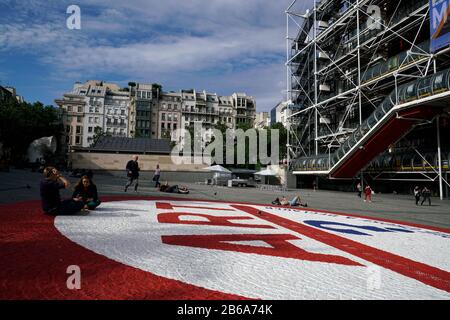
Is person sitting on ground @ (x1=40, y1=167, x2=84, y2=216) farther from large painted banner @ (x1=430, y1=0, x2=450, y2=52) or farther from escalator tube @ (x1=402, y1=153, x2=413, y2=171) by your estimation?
escalator tube @ (x1=402, y1=153, x2=413, y2=171)

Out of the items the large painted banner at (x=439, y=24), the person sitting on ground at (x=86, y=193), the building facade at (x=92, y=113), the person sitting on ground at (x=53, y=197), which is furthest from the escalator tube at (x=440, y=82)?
the building facade at (x=92, y=113)

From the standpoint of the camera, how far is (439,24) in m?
22.4

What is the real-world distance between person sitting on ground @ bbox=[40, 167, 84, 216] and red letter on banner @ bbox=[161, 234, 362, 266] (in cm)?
305

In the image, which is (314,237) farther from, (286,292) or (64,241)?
(64,241)

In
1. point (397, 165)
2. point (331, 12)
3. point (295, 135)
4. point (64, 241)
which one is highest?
point (331, 12)

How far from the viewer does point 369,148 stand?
27.0 metres

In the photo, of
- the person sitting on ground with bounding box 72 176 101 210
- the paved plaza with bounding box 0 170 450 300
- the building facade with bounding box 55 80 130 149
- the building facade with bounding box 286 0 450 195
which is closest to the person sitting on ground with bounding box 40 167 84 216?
the paved plaza with bounding box 0 170 450 300

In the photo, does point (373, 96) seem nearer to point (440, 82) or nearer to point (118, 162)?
point (440, 82)

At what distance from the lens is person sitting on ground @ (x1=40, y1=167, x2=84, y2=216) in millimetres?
6910

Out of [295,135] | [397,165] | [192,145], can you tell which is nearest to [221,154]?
[192,145]

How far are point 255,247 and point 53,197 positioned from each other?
4900mm

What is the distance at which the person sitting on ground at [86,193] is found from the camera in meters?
8.45

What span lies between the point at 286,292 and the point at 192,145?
58.6m

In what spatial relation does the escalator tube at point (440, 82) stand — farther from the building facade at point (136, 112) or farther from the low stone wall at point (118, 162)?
the building facade at point (136, 112)
